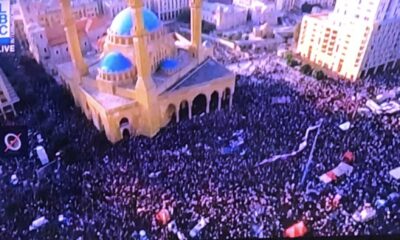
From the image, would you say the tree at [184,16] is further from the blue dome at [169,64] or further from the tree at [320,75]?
the tree at [320,75]

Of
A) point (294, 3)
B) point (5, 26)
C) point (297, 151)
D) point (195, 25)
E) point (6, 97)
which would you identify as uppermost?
point (5, 26)

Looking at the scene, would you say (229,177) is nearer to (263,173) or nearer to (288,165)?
(263,173)

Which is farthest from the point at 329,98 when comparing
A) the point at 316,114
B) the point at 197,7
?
the point at 197,7

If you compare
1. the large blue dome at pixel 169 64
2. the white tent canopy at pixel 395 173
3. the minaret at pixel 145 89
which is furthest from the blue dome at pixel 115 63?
the white tent canopy at pixel 395 173

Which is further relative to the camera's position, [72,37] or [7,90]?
[72,37]

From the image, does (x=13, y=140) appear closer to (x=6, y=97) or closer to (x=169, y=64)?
(x=6, y=97)

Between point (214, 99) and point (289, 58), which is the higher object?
point (289, 58)

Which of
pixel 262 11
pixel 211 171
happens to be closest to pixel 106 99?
pixel 211 171
